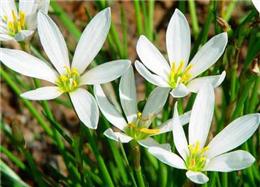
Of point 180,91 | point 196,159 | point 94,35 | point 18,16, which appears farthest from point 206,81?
point 18,16

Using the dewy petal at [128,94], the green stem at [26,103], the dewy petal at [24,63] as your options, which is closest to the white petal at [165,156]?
the dewy petal at [128,94]

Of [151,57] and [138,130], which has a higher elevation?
[151,57]

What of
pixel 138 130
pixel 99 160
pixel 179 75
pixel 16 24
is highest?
pixel 16 24

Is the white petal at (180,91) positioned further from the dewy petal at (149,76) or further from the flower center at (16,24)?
the flower center at (16,24)

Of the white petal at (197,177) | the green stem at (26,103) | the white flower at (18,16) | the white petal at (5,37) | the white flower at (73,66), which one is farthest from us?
the green stem at (26,103)

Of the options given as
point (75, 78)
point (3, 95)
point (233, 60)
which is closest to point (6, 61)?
point (75, 78)

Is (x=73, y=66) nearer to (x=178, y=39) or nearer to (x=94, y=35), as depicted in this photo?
(x=94, y=35)

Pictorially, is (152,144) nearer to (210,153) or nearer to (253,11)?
(210,153)
